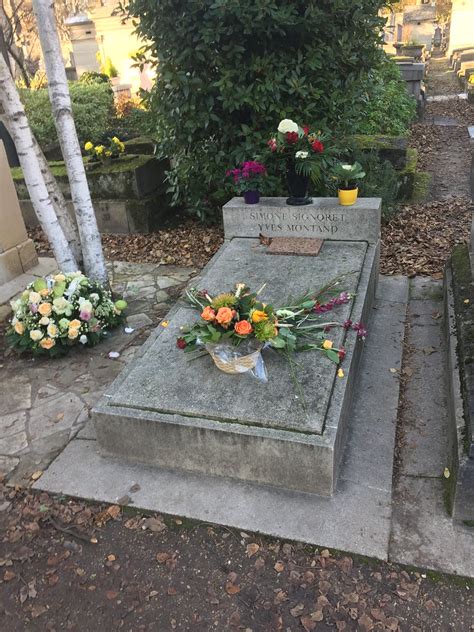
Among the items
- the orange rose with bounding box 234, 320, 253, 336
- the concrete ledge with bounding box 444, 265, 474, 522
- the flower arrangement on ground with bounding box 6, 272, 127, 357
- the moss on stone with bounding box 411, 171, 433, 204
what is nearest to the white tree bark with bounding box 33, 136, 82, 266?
the flower arrangement on ground with bounding box 6, 272, 127, 357

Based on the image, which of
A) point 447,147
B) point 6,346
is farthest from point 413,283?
point 447,147

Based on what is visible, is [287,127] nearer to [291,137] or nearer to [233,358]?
[291,137]

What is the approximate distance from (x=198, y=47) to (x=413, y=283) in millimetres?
3569

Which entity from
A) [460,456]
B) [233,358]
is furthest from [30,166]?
[460,456]

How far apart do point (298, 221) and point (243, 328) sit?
2.53 meters

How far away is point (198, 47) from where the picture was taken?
6.04 m

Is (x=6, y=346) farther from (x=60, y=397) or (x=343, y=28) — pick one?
(x=343, y=28)

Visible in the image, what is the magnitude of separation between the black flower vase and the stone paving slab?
2.46 meters

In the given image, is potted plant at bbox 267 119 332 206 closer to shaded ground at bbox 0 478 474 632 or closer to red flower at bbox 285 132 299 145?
red flower at bbox 285 132 299 145

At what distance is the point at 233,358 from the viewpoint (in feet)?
10.9

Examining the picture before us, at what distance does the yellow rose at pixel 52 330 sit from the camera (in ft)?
14.6

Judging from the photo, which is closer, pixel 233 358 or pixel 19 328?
pixel 233 358

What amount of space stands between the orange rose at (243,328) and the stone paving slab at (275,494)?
0.89 meters

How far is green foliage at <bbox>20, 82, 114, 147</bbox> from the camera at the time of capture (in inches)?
419
